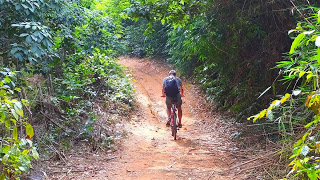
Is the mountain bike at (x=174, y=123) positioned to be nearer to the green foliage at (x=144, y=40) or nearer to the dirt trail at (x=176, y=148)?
the dirt trail at (x=176, y=148)

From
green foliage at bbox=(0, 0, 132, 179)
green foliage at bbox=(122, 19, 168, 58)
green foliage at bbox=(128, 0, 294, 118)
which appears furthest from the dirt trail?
green foliage at bbox=(122, 19, 168, 58)

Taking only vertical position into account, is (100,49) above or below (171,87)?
above

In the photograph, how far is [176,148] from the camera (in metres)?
7.14

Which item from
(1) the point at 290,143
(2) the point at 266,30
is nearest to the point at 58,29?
(2) the point at 266,30

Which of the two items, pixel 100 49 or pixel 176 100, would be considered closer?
pixel 176 100

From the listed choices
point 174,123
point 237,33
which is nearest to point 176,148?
point 174,123

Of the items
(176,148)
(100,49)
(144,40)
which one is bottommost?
(176,148)

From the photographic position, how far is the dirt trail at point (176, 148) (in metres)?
5.40

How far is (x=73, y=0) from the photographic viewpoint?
7.53 m

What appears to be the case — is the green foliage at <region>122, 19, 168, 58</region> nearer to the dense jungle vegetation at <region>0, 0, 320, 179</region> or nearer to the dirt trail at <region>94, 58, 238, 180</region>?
the dirt trail at <region>94, 58, 238, 180</region>

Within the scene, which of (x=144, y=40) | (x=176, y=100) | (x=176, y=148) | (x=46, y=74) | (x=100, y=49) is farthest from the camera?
(x=144, y=40)

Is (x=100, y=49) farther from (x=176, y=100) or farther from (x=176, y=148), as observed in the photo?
(x=176, y=148)

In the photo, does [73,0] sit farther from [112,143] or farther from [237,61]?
[237,61]

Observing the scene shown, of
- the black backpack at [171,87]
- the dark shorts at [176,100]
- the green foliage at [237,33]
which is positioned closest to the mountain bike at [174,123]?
the dark shorts at [176,100]
